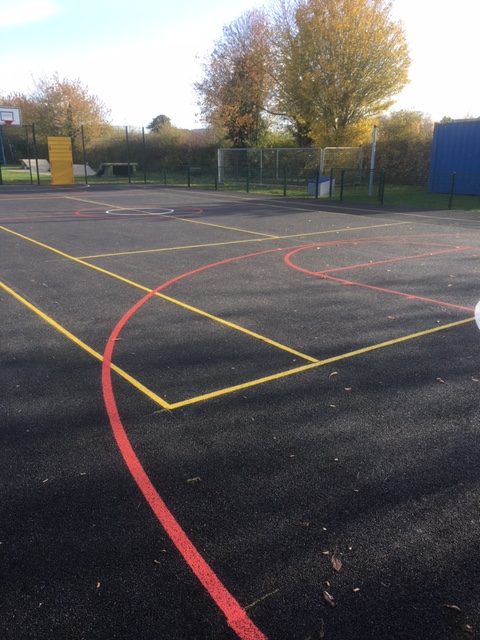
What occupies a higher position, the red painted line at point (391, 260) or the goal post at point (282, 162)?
the goal post at point (282, 162)

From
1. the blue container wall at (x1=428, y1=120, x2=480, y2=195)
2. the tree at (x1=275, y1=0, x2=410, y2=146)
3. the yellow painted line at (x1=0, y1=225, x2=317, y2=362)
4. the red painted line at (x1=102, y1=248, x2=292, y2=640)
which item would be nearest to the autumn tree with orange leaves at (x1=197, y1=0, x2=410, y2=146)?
the tree at (x1=275, y1=0, x2=410, y2=146)

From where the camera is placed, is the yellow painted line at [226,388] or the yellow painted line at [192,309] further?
the yellow painted line at [192,309]

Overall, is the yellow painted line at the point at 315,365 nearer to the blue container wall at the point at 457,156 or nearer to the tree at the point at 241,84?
the blue container wall at the point at 457,156

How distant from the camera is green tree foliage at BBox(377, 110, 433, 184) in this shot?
1235 inches

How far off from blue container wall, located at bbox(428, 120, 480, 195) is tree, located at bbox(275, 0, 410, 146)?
210 inches

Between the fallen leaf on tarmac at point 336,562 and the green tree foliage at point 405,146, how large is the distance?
1259 inches

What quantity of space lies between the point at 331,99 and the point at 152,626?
1277 inches

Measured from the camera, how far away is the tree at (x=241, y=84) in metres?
41.9

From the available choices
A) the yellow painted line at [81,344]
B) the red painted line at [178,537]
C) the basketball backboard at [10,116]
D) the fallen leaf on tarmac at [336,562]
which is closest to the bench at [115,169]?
the basketball backboard at [10,116]

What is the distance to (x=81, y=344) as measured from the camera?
628cm

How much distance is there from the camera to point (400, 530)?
320 centimetres

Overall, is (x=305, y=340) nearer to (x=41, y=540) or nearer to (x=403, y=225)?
(x=41, y=540)

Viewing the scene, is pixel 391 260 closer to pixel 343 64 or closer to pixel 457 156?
pixel 457 156

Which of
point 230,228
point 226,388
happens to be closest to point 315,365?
point 226,388
